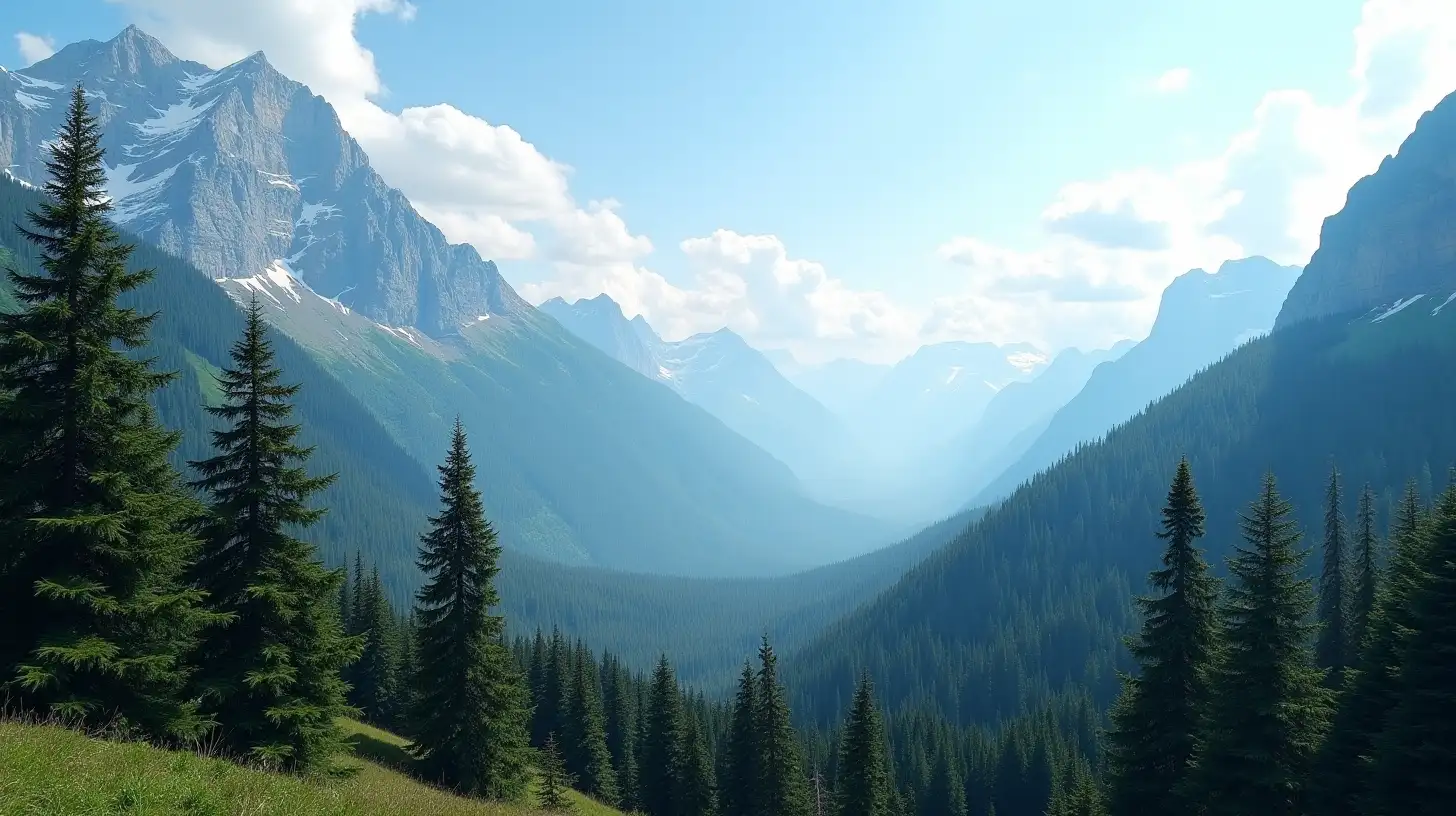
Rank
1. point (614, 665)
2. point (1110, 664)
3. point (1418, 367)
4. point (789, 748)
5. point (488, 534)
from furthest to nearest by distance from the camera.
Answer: point (1418, 367)
point (1110, 664)
point (614, 665)
point (789, 748)
point (488, 534)

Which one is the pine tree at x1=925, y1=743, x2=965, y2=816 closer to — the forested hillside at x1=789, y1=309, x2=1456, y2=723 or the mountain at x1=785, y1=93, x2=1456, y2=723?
the forested hillside at x1=789, y1=309, x2=1456, y2=723

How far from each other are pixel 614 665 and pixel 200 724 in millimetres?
63556

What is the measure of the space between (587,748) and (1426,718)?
5200 centimetres

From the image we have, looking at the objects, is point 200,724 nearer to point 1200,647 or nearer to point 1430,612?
point 1200,647

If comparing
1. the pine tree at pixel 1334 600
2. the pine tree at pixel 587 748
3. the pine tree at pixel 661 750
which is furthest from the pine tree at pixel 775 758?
the pine tree at pixel 1334 600

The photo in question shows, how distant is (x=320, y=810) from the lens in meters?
12.4

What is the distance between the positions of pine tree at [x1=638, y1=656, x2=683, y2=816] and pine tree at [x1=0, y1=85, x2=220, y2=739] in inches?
1594

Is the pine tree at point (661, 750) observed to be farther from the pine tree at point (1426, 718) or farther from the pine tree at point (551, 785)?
the pine tree at point (1426, 718)

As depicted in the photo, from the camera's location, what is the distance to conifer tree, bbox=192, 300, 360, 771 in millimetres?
21547

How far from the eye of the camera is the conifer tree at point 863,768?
4478 cm

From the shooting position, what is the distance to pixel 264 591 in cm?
2131

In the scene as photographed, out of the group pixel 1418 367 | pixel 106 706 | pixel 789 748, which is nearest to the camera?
pixel 106 706

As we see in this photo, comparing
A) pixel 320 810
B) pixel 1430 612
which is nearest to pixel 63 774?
pixel 320 810

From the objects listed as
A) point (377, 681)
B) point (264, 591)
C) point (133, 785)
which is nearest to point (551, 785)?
point (377, 681)
